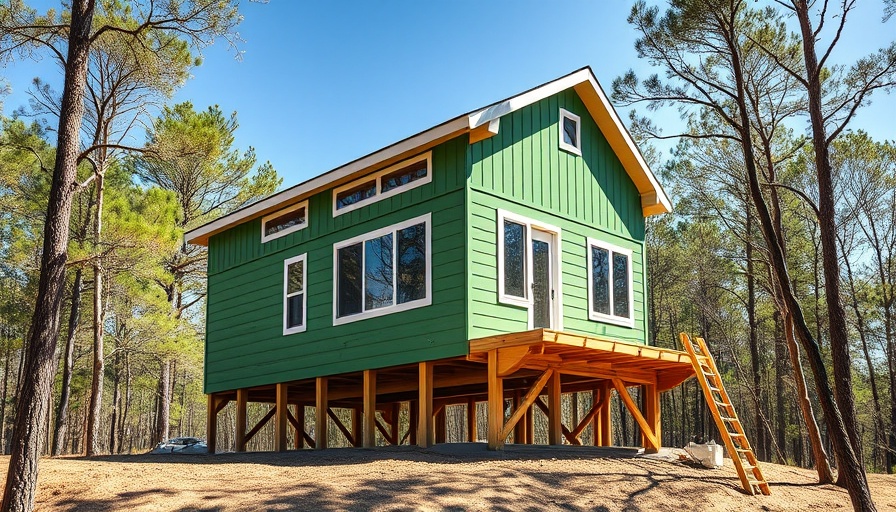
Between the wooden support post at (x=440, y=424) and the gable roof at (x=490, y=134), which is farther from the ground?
the gable roof at (x=490, y=134)

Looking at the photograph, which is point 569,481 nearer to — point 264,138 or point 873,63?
point 873,63

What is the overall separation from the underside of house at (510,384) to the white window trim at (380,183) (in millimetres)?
2712

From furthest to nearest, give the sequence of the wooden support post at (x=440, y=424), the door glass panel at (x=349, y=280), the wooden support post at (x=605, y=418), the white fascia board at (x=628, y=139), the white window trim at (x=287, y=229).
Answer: the wooden support post at (x=440, y=424), the white window trim at (x=287, y=229), the wooden support post at (x=605, y=418), the white fascia board at (x=628, y=139), the door glass panel at (x=349, y=280)

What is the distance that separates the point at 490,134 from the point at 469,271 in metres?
1.99

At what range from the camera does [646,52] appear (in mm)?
13602

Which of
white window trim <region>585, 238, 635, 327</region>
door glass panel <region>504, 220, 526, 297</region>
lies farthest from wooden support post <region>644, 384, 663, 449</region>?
door glass panel <region>504, 220, 526, 297</region>

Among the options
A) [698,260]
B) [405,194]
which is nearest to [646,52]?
[405,194]

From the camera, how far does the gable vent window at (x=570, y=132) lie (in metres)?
13.4

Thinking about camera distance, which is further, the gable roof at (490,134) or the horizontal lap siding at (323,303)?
the horizontal lap siding at (323,303)

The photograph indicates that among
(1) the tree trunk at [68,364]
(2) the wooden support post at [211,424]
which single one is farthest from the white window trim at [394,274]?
(1) the tree trunk at [68,364]

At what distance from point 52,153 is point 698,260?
22.5 m

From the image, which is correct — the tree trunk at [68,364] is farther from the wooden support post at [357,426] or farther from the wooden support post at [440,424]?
the wooden support post at [440,424]

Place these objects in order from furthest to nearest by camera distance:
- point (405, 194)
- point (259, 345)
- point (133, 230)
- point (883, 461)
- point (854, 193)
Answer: point (883, 461)
point (854, 193)
point (133, 230)
point (259, 345)
point (405, 194)

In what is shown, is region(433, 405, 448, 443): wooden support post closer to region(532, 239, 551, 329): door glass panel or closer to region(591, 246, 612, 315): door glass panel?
region(591, 246, 612, 315): door glass panel
